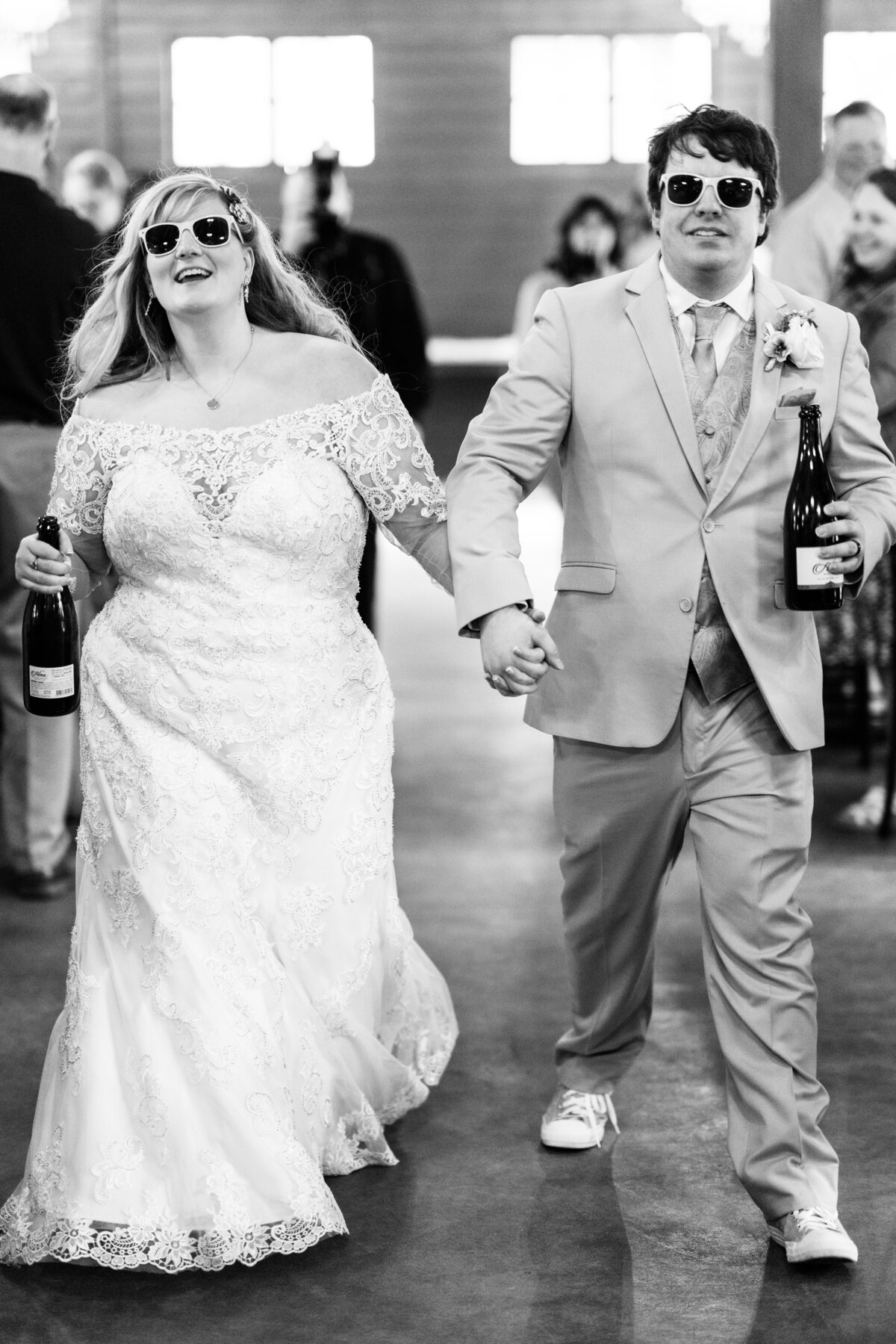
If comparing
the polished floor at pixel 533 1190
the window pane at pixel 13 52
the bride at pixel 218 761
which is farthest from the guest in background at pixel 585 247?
the bride at pixel 218 761

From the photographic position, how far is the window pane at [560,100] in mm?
17297

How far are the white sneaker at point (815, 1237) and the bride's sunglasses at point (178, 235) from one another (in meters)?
2.13

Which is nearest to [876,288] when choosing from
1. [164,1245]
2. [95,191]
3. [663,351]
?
[663,351]

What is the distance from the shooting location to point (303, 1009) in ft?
11.6

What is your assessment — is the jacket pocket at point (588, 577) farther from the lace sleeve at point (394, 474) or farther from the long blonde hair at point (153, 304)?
the long blonde hair at point (153, 304)

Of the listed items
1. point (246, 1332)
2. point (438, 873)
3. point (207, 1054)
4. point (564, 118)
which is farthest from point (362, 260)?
point (564, 118)

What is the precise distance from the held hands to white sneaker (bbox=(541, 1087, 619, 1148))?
1291 mm

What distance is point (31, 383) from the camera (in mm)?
5754

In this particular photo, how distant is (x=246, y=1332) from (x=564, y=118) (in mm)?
15713

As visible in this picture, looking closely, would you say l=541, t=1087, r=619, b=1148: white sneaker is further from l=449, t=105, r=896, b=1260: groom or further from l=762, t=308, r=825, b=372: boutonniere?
l=762, t=308, r=825, b=372: boutonniere

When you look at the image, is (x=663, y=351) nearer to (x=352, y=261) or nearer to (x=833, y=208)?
(x=352, y=261)

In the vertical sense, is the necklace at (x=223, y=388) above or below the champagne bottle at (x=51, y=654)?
above

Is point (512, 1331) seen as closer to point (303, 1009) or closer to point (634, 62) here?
point (303, 1009)

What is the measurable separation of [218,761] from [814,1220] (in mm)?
1393
